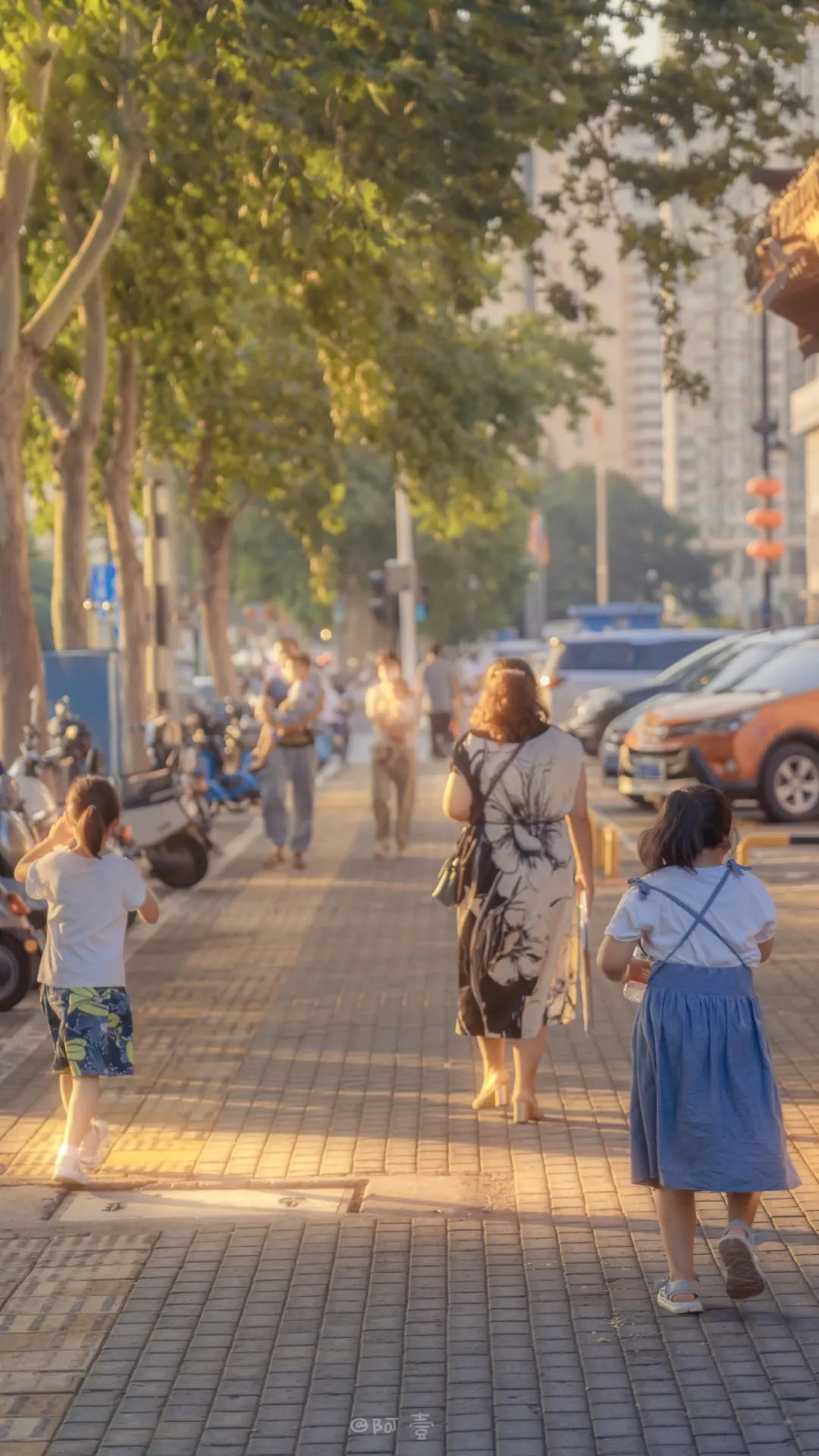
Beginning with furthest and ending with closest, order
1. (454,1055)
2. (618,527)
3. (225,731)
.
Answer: (618,527) < (225,731) < (454,1055)

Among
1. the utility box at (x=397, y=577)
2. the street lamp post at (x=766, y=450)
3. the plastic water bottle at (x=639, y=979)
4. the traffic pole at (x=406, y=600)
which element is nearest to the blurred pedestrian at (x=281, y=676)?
the plastic water bottle at (x=639, y=979)

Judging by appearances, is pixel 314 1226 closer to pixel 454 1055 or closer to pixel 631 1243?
pixel 631 1243

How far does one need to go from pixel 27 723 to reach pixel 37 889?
29.6ft

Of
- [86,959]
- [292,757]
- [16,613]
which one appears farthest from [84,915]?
[292,757]

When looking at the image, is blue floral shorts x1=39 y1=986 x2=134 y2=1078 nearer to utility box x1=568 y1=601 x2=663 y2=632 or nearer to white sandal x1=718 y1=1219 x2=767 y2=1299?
white sandal x1=718 y1=1219 x2=767 y2=1299

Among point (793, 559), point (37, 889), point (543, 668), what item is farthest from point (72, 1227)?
point (793, 559)

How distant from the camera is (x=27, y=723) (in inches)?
677

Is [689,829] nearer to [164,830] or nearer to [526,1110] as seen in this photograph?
[526,1110]

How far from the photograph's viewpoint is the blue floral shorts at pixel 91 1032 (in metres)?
8.16

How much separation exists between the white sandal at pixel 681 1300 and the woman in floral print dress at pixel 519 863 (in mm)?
2630

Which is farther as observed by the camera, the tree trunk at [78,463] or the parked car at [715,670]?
the parked car at [715,670]

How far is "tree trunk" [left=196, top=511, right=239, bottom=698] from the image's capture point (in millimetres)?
38062

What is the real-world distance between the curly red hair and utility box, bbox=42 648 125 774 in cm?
1204

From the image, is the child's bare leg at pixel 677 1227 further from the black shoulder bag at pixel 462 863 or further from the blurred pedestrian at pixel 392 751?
the blurred pedestrian at pixel 392 751
